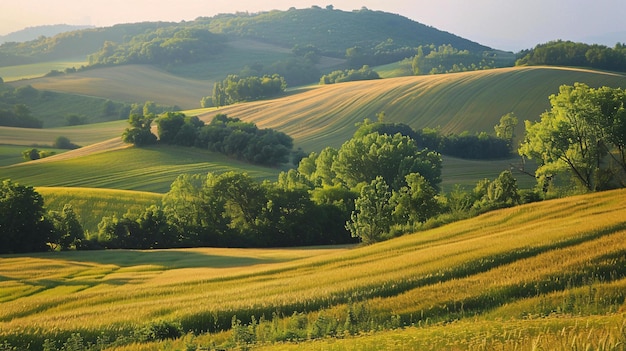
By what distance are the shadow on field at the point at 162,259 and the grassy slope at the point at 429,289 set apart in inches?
237

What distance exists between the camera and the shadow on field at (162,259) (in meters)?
44.7

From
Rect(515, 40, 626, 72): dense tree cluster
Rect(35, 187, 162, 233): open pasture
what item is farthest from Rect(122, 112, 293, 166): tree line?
Rect(515, 40, 626, 72): dense tree cluster

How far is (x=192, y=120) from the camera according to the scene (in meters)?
123

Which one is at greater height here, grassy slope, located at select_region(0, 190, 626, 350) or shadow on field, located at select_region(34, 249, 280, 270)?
grassy slope, located at select_region(0, 190, 626, 350)

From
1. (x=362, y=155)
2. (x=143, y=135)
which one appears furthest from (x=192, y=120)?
(x=362, y=155)

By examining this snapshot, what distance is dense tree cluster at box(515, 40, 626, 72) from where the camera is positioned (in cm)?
14475

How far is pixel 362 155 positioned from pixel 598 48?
299ft

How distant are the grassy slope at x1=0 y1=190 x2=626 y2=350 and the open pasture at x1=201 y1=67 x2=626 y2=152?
7882 centimetres

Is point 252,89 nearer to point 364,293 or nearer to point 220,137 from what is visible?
point 220,137

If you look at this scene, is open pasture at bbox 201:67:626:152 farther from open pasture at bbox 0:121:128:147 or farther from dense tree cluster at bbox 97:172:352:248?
dense tree cluster at bbox 97:172:352:248

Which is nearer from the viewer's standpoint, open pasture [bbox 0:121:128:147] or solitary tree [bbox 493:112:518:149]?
solitary tree [bbox 493:112:518:149]

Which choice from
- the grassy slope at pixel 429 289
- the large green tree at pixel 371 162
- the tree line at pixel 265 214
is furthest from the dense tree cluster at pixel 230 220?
the grassy slope at pixel 429 289

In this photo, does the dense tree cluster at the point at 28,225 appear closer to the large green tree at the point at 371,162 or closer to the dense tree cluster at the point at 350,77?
the large green tree at the point at 371,162

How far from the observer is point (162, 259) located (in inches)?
1934
